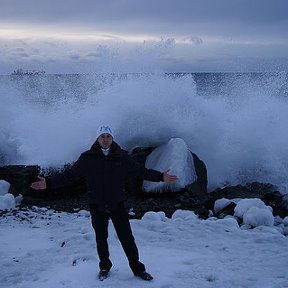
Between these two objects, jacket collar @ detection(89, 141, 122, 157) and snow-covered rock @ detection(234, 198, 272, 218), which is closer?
jacket collar @ detection(89, 141, 122, 157)

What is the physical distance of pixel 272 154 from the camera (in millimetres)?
12883

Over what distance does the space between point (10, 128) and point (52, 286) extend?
9876 mm

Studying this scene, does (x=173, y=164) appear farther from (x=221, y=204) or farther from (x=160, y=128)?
(x=160, y=128)

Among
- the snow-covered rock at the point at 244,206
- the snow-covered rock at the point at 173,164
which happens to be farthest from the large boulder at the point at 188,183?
the snow-covered rock at the point at 244,206

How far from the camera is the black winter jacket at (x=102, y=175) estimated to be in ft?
13.9

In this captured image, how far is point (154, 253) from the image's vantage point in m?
5.34

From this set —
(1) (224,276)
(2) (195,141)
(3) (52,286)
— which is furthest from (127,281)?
(2) (195,141)

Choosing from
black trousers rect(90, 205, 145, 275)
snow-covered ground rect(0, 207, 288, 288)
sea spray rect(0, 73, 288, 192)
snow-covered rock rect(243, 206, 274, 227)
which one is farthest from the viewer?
sea spray rect(0, 73, 288, 192)

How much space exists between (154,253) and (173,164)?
160 inches

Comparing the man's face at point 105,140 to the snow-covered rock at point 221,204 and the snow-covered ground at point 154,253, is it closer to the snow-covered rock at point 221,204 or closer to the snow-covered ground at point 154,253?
the snow-covered ground at point 154,253

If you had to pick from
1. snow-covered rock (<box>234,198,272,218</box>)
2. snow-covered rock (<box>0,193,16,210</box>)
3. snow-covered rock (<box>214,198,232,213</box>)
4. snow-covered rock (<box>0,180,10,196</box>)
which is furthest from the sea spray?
snow-covered rock (<box>234,198,272,218</box>)

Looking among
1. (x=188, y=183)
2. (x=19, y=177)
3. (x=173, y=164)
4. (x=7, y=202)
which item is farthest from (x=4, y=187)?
(x=188, y=183)

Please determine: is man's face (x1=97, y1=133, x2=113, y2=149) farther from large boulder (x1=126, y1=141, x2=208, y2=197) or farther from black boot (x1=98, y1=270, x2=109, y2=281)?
large boulder (x1=126, y1=141, x2=208, y2=197)

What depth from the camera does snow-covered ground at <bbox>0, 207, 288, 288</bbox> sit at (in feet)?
14.8
